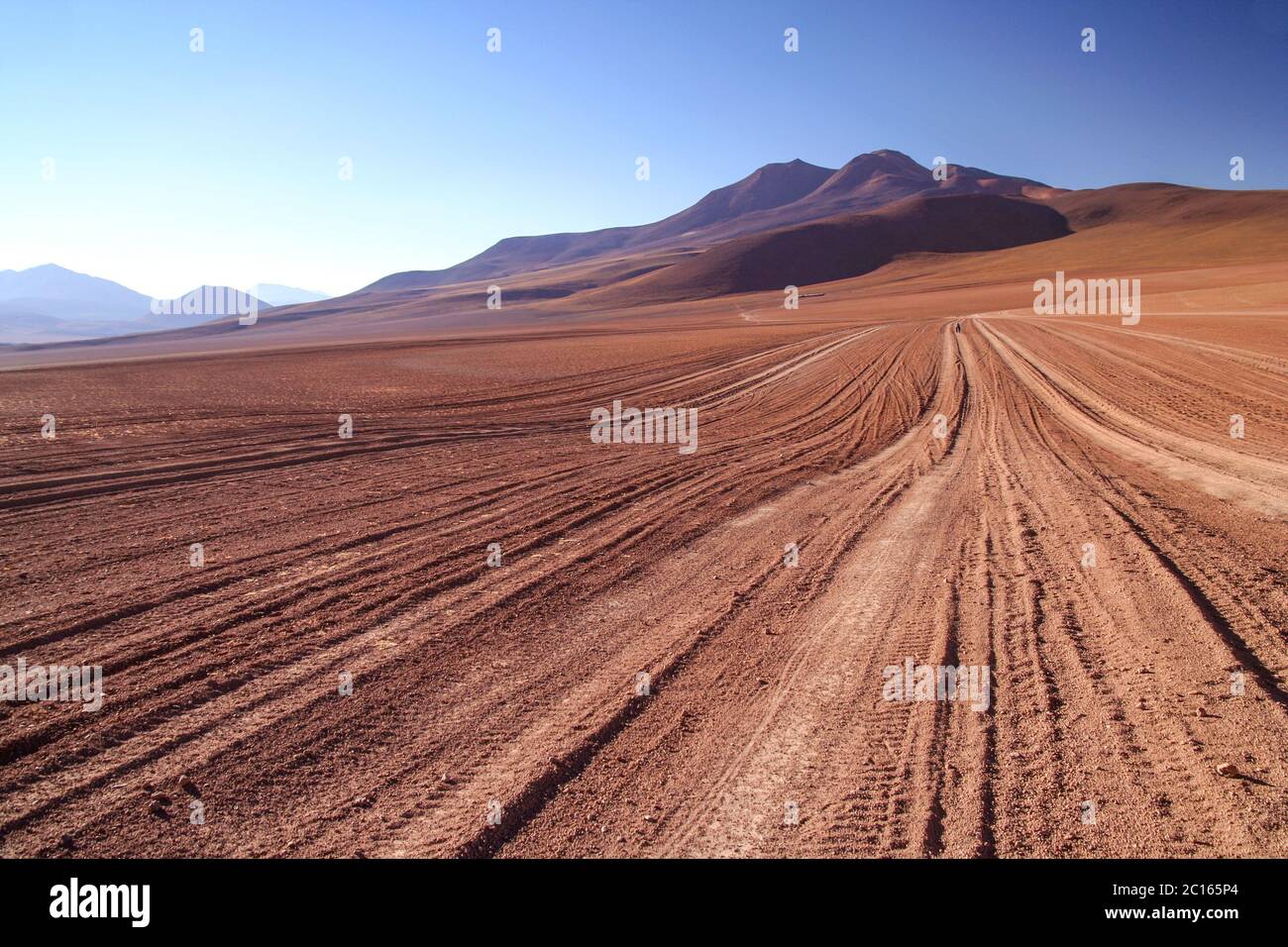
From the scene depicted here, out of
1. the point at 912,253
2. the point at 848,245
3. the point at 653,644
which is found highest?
the point at 848,245

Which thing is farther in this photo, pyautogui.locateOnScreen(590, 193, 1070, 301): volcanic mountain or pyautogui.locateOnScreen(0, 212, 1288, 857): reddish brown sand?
pyautogui.locateOnScreen(590, 193, 1070, 301): volcanic mountain

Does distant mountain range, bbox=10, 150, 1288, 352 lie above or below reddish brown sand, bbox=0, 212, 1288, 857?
above

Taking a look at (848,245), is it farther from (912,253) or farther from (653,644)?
(653,644)

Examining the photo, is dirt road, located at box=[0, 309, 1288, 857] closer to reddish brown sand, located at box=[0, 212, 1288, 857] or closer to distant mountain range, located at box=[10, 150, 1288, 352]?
reddish brown sand, located at box=[0, 212, 1288, 857]

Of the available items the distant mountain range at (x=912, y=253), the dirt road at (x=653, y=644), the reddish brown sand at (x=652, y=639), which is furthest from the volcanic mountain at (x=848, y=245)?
the dirt road at (x=653, y=644)

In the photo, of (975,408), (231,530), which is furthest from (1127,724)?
(975,408)

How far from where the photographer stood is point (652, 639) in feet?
19.2

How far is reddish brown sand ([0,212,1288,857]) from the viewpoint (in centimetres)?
367

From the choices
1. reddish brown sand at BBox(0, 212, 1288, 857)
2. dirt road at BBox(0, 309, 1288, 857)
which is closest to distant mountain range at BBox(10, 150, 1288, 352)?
reddish brown sand at BBox(0, 212, 1288, 857)

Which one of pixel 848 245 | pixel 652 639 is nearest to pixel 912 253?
pixel 848 245

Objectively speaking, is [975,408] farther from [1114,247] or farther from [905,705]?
[1114,247]

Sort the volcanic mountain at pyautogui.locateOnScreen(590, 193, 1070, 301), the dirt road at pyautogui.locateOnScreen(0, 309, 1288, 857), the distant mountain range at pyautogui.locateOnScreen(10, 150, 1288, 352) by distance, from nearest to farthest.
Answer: the dirt road at pyautogui.locateOnScreen(0, 309, 1288, 857) < the distant mountain range at pyautogui.locateOnScreen(10, 150, 1288, 352) < the volcanic mountain at pyautogui.locateOnScreen(590, 193, 1070, 301)

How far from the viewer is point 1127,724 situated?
4355 millimetres

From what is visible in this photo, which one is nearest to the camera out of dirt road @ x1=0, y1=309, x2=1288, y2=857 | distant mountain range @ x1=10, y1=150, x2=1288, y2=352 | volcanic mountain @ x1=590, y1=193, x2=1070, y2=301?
dirt road @ x1=0, y1=309, x2=1288, y2=857
